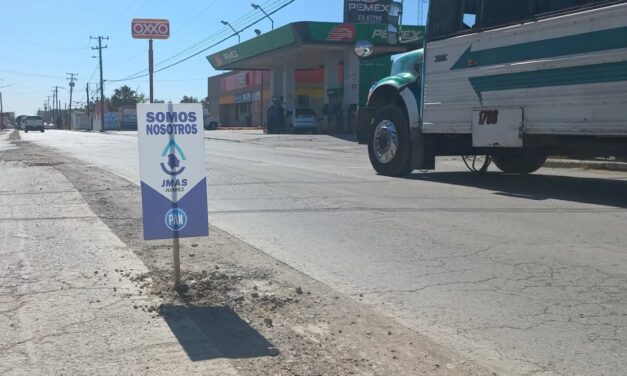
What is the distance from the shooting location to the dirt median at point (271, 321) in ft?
12.0

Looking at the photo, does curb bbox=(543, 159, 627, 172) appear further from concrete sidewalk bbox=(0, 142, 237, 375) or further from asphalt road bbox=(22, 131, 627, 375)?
concrete sidewalk bbox=(0, 142, 237, 375)

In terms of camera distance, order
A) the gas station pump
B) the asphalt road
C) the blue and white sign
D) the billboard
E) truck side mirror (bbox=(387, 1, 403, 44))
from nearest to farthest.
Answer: the asphalt road → the blue and white sign → truck side mirror (bbox=(387, 1, 403, 44)) → the gas station pump → the billboard

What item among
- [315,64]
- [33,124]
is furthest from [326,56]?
Answer: [33,124]

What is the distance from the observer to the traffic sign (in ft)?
45.2

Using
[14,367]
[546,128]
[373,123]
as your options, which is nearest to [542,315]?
[14,367]

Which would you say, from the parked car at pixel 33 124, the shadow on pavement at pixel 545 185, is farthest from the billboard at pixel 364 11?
the parked car at pixel 33 124

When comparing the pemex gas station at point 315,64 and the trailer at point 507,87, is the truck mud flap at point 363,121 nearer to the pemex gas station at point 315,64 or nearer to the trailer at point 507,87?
the trailer at point 507,87

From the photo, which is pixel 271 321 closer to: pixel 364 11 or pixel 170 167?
pixel 170 167

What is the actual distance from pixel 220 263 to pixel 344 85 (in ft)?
108

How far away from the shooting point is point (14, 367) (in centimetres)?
360

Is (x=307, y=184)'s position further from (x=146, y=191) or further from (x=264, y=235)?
(x=146, y=191)

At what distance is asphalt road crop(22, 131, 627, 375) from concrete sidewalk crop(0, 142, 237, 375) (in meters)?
1.61

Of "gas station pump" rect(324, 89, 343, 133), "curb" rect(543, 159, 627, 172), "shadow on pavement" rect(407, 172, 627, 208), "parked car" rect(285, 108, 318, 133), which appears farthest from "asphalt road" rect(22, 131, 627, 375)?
"parked car" rect(285, 108, 318, 133)

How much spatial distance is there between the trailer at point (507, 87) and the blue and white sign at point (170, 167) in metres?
6.27
